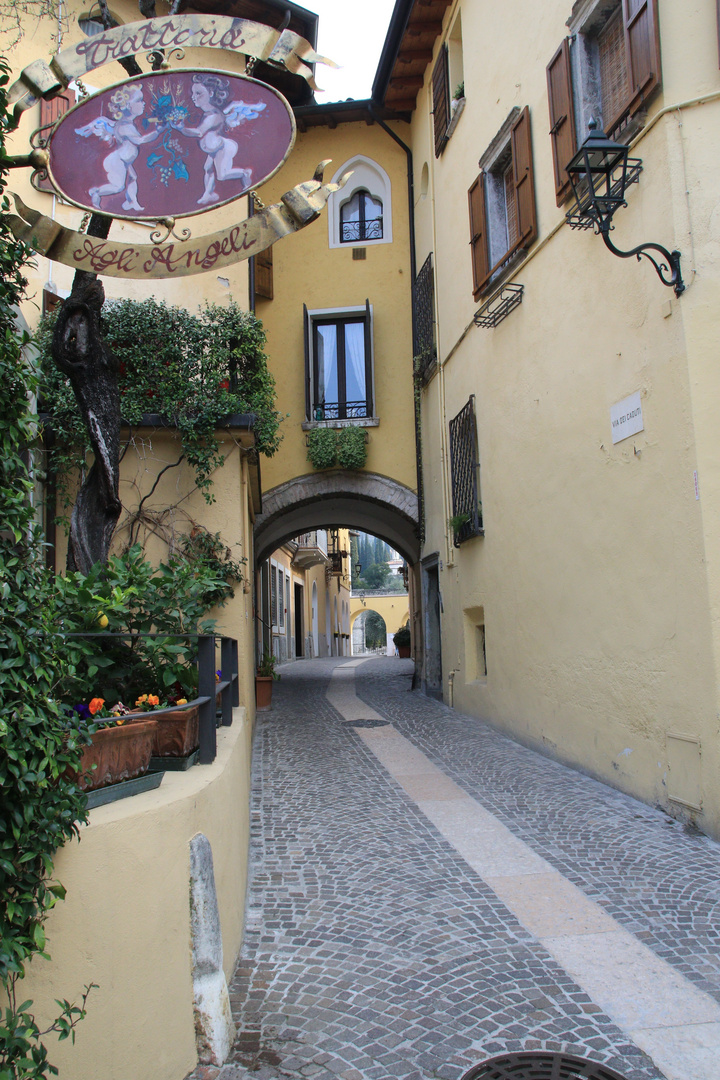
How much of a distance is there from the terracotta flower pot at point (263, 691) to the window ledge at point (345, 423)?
424 centimetres

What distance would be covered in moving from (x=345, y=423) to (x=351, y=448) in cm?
62

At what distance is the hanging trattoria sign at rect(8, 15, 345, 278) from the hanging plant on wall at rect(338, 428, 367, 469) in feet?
26.6

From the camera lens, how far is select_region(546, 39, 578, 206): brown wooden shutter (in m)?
6.61

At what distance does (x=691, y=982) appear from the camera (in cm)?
314

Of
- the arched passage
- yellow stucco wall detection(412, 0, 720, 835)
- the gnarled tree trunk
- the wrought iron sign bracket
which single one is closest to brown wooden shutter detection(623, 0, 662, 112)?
yellow stucco wall detection(412, 0, 720, 835)

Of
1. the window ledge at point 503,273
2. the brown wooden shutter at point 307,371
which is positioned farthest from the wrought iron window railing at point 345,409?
the window ledge at point 503,273

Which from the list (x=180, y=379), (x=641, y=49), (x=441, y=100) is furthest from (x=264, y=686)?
(x=441, y=100)

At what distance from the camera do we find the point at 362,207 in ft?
44.6

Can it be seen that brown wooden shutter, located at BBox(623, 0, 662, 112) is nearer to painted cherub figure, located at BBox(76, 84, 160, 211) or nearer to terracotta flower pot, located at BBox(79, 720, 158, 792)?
painted cherub figure, located at BBox(76, 84, 160, 211)

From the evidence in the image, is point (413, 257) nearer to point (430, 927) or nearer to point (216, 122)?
point (216, 122)

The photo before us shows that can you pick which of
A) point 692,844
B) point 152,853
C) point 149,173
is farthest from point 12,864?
point 692,844

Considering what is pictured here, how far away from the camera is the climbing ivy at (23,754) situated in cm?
209

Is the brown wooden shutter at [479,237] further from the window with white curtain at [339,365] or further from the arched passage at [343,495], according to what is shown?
the arched passage at [343,495]

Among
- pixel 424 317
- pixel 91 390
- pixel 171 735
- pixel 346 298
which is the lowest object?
pixel 171 735
